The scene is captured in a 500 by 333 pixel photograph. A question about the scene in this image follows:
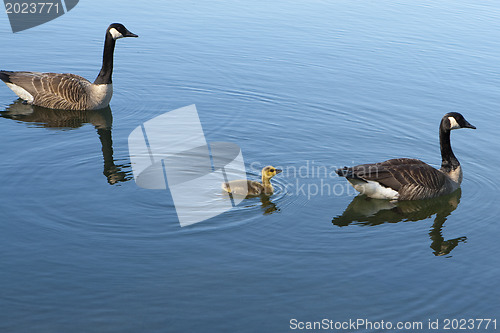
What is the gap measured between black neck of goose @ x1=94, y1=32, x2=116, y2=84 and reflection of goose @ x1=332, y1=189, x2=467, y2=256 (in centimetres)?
660

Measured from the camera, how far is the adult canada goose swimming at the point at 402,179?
10453 millimetres

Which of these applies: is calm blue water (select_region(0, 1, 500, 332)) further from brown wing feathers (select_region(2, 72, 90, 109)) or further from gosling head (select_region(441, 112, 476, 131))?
gosling head (select_region(441, 112, 476, 131))

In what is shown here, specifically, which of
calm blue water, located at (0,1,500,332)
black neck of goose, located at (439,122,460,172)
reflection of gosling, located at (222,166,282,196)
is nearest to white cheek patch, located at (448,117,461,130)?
black neck of goose, located at (439,122,460,172)

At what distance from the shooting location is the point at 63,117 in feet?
45.8

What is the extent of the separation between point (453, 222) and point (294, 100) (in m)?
6.08

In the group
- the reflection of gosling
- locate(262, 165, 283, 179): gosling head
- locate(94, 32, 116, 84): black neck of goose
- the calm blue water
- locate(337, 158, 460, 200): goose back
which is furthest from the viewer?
locate(94, 32, 116, 84): black neck of goose

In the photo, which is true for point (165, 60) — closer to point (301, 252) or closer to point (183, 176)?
point (183, 176)

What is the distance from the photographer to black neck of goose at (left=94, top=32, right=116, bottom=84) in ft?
47.4
